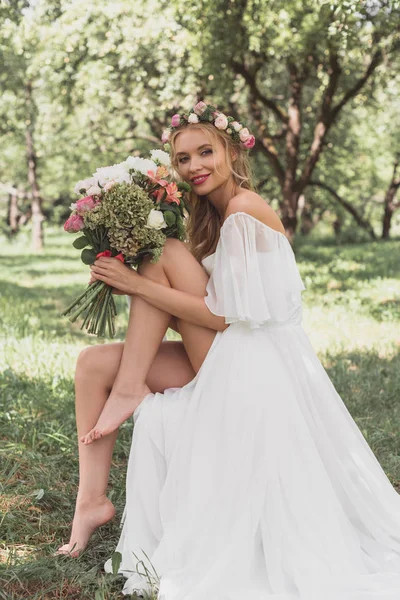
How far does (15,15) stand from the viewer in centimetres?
950

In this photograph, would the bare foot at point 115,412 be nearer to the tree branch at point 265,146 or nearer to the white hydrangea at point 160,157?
the white hydrangea at point 160,157

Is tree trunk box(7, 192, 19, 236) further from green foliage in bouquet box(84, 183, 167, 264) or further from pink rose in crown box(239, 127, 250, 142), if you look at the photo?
green foliage in bouquet box(84, 183, 167, 264)

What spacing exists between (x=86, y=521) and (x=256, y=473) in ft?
2.67

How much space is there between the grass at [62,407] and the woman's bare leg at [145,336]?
1.92 feet

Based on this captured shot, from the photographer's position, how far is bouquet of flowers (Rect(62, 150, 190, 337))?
2979 mm

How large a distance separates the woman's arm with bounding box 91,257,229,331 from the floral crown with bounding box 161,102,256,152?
0.80 m

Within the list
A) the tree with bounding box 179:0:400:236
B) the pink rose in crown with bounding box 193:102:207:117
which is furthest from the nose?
the tree with bounding box 179:0:400:236

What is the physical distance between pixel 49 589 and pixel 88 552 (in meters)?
0.40

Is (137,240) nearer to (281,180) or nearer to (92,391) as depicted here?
(92,391)

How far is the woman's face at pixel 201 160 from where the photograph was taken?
11.3 feet

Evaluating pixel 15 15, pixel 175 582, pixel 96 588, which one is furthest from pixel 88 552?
pixel 15 15

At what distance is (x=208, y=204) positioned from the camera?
3.69 meters

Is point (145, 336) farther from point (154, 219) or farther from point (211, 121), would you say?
point (211, 121)

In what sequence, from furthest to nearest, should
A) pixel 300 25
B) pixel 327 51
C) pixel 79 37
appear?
pixel 79 37
pixel 327 51
pixel 300 25
